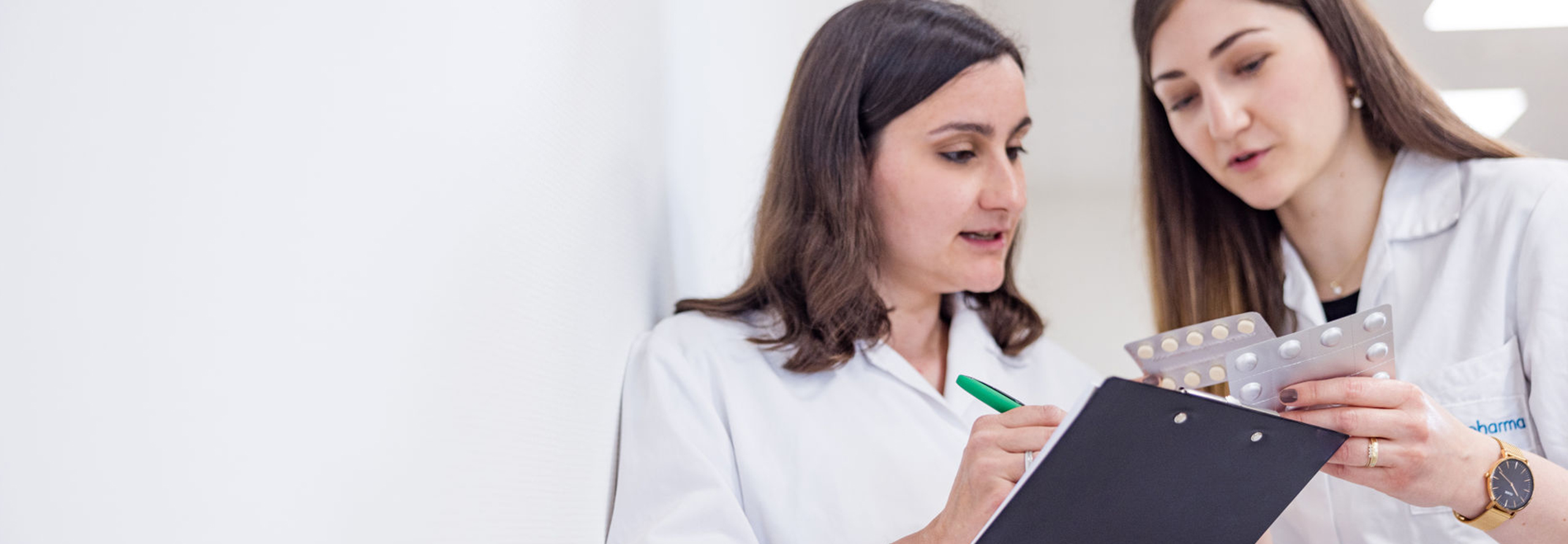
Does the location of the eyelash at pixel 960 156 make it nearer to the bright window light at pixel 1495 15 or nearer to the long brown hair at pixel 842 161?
the long brown hair at pixel 842 161

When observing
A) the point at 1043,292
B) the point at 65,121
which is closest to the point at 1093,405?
the point at 65,121

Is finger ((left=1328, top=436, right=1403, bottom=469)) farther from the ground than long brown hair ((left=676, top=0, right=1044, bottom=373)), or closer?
closer

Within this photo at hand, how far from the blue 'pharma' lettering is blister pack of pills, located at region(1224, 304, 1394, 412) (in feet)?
1.47

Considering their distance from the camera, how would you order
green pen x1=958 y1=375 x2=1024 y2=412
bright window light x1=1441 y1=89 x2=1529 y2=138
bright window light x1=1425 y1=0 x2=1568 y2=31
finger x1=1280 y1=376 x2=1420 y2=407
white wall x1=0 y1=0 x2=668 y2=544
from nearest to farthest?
white wall x1=0 y1=0 x2=668 y2=544, finger x1=1280 y1=376 x2=1420 y2=407, green pen x1=958 y1=375 x2=1024 y2=412, bright window light x1=1425 y1=0 x2=1568 y2=31, bright window light x1=1441 y1=89 x2=1529 y2=138

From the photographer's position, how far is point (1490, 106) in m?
3.79

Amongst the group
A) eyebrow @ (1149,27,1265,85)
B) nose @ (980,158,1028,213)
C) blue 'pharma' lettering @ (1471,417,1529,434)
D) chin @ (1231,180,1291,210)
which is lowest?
blue 'pharma' lettering @ (1471,417,1529,434)

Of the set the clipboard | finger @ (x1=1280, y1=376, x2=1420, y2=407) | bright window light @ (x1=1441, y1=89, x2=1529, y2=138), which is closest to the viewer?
the clipboard

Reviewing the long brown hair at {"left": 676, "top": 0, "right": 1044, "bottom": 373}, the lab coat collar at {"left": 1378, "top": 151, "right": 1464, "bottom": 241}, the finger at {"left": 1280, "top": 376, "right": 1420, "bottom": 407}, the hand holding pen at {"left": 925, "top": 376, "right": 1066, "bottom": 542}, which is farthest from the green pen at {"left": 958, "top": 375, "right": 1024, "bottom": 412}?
the lab coat collar at {"left": 1378, "top": 151, "right": 1464, "bottom": 241}

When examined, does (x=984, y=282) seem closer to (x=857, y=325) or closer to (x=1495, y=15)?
(x=857, y=325)

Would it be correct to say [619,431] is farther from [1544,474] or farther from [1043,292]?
[1043,292]

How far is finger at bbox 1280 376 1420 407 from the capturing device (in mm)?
804

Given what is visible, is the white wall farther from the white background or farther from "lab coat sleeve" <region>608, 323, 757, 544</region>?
"lab coat sleeve" <region>608, 323, 757, 544</region>

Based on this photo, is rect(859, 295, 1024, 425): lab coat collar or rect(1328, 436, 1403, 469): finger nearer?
rect(1328, 436, 1403, 469): finger

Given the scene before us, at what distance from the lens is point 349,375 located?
0.50 meters
